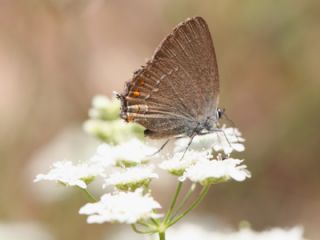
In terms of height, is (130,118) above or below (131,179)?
above

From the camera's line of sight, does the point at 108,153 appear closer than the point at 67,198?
Yes

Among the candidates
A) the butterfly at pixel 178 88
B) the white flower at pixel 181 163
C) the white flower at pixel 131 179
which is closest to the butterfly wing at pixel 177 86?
the butterfly at pixel 178 88

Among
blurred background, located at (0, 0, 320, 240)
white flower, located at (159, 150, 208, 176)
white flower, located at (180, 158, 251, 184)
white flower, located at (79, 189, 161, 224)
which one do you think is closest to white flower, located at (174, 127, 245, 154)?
white flower, located at (159, 150, 208, 176)

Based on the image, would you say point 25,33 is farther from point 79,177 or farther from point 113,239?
point 79,177

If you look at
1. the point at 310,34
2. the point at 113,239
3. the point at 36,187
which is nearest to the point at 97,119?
the point at 113,239

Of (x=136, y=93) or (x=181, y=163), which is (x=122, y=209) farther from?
(x=136, y=93)

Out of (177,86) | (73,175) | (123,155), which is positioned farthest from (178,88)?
(73,175)
